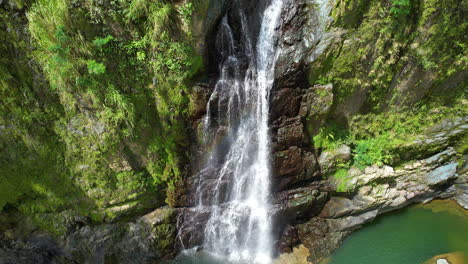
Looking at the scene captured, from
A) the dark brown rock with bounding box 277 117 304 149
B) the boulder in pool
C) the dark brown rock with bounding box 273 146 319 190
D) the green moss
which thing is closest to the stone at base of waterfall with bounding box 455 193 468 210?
the boulder in pool

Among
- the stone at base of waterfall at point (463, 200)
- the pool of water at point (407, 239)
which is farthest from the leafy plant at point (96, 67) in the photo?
the stone at base of waterfall at point (463, 200)

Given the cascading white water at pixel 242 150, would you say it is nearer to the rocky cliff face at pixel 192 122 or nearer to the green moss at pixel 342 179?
the rocky cliff face at pixel 192 122

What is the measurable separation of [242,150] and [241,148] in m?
0.08

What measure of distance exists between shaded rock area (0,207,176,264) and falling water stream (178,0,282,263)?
1.58 m

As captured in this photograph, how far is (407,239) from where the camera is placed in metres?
8.31

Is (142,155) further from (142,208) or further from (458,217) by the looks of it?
(458,217)

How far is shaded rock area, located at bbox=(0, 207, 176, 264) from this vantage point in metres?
7.25

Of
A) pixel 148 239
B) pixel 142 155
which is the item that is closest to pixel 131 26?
pixel 142 155

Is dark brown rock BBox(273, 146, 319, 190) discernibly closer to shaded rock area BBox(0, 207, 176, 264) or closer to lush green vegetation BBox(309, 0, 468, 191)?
lush green vegetation BBox(309, 0, 468, 191)

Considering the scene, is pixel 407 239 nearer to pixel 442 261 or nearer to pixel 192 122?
pixel 442 261

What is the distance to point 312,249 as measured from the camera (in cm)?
816

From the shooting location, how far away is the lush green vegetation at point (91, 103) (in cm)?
605

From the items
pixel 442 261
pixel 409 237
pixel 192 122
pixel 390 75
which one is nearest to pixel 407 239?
pixel 409 237

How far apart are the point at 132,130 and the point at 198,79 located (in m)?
2.72
